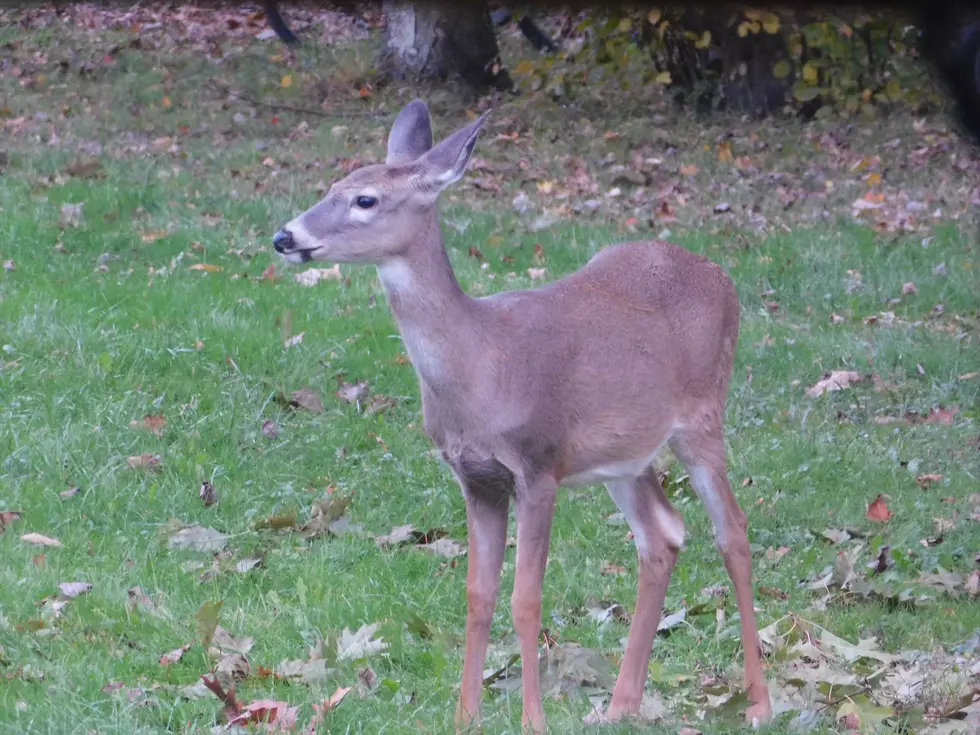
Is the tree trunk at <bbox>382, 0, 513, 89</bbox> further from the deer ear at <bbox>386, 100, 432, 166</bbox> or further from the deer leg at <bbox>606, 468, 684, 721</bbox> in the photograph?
the deer leg at <bbox>606, 468, 684, 721</bbox>

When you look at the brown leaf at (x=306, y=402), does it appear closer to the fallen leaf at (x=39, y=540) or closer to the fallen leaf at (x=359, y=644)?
the fallen leaf at (x=39, y=540)

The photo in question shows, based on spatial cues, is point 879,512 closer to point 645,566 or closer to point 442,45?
point 645,566

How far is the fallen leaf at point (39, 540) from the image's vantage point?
5.46 m

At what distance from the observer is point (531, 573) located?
4.02m

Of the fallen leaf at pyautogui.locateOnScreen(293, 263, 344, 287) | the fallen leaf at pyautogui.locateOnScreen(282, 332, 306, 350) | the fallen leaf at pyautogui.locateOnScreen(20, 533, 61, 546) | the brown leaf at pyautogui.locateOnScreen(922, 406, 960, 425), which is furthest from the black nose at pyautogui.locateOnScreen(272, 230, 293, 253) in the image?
the fallen leaf at pyautogui.locateOnScreen(293, 263, 344, 287)

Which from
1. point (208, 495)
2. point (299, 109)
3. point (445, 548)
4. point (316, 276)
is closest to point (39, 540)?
point (208, 495)

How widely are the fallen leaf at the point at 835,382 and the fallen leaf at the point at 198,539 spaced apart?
10.6 feet

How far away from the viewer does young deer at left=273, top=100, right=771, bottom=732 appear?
3961 millimetres

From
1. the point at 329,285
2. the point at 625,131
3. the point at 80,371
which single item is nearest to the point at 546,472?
the point at 80,371

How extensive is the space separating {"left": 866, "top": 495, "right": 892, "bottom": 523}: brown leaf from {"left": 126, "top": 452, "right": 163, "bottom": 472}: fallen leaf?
9.67ft

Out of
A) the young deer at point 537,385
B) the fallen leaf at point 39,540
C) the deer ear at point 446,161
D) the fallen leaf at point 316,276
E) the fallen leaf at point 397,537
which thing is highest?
the deer ear at point 446,161

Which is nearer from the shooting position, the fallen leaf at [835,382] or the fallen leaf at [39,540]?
the fallen leaf at [39,540]

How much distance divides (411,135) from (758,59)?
1099 centimetres

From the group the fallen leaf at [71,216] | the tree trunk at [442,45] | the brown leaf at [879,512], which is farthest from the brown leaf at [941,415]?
the tree trunk at [442,45]
